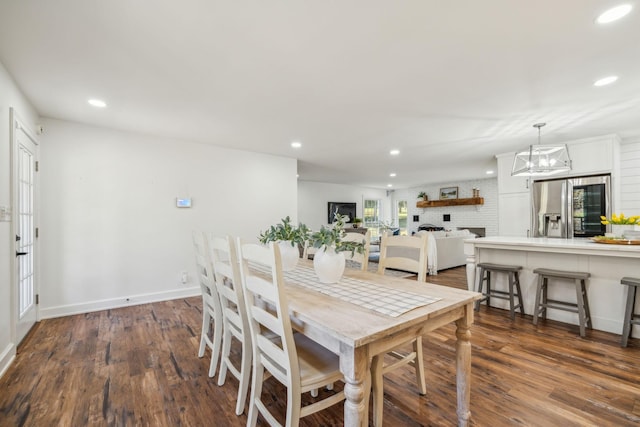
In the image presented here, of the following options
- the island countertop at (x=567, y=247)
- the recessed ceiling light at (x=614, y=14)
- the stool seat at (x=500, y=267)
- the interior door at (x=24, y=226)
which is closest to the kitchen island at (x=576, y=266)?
the island countertop at (x=567, y=247)

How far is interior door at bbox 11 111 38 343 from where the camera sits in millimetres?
2561

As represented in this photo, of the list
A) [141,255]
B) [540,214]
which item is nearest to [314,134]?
[141,255]

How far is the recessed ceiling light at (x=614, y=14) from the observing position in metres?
1.61

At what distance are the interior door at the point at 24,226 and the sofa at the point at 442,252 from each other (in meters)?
5.56

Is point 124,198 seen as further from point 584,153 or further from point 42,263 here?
point 584,153

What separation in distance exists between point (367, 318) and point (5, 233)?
9.92 ft

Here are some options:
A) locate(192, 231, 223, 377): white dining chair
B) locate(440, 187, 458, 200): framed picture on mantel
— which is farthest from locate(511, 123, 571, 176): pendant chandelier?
locate(440, 187, 458, 200): framed picture on mantel

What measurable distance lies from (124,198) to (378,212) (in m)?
9.11

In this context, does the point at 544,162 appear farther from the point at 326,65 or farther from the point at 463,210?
the point at 463,210

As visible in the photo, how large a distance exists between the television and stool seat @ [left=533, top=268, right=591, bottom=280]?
6.42 meters

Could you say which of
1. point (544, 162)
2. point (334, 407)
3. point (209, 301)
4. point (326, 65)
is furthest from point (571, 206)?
point (209, 301)

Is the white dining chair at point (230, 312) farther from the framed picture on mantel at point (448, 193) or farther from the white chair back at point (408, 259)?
the framed picture on mantel at point (448, 193)

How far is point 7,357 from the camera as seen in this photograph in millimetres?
2244

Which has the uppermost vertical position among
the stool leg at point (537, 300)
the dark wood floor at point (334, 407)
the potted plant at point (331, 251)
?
the potted plant at point (331, 251)
